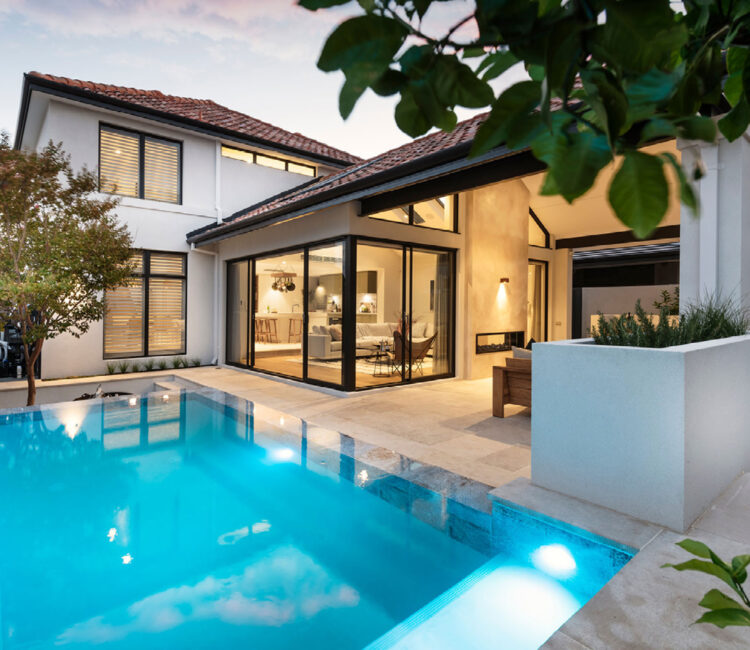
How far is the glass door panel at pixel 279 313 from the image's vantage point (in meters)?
8.36

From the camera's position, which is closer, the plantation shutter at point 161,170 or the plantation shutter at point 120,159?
the plantation shutter at point 120,159

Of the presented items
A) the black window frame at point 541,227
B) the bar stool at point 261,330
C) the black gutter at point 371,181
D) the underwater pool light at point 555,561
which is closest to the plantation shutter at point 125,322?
the bar stool at point 261,330

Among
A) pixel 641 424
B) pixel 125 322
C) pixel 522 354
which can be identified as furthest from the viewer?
pixel 125 322

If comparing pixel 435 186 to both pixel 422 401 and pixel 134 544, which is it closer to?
pixel 422 401

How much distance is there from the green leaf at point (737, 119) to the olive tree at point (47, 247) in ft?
23.2

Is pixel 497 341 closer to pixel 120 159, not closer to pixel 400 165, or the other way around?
pixel 400 165

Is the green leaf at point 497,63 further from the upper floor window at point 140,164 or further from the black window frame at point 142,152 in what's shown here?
the black window frame at point 142,152

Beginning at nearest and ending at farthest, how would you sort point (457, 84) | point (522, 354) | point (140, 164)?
point (457, 84) → point (522, 354) → point (140, 164)

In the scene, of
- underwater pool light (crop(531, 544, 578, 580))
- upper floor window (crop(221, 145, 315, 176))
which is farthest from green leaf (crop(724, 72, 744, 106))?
upper floor window (crop(221, 145, 315, 176))

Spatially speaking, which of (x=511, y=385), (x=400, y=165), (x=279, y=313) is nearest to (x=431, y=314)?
(x=511, y=385)

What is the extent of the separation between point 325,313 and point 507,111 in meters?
7.32

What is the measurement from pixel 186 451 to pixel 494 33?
207 inches

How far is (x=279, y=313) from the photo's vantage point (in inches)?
374

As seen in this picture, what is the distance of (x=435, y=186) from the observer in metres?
5.94
